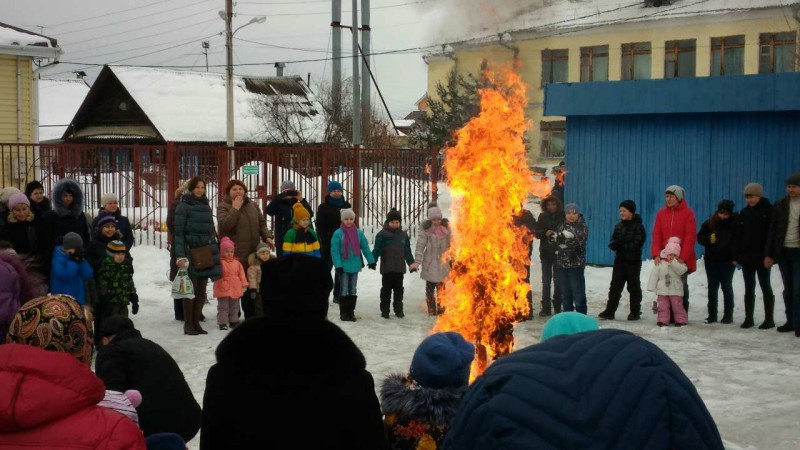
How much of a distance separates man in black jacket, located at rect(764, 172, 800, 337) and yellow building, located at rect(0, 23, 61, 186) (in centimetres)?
1981

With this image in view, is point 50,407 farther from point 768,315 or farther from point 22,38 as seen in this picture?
point 22,38

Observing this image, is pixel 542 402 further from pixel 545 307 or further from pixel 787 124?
pixel 787 124

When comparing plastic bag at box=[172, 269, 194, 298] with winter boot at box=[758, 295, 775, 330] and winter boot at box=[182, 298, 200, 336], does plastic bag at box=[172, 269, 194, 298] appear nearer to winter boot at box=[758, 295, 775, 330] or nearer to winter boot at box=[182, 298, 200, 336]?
winter boot at box=[182, 298, 200, 336]

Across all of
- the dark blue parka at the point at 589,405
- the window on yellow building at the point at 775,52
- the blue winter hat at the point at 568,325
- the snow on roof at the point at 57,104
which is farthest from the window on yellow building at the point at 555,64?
the dark blue parka at the point at 589,405

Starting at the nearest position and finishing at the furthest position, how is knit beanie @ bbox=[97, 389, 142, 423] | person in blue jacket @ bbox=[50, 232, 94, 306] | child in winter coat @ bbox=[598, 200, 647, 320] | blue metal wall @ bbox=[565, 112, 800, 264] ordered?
knit beanie @ bbox=[97, 389, 142, 423], person in blue jacket @ bbox=[50, 232, 94, 306], child in winter coat @ bbox=[598, 200, 647, 320], blue metal wall @ bbox=[565, 112, 800, 264]

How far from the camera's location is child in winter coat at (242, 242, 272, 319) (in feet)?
40.6

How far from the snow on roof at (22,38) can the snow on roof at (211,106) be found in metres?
16.2

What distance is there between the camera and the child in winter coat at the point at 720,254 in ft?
40.5

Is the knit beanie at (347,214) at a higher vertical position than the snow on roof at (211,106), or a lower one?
lower

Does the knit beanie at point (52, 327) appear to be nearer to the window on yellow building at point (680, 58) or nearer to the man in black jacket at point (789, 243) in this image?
the man in black jacket at point (789, 243)

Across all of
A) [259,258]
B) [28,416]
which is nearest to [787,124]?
[259,258]

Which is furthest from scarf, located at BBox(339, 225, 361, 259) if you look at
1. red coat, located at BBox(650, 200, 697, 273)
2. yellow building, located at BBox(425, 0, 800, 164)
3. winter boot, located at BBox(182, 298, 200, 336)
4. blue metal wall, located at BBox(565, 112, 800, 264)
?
yellow building, located at BBox(425, 0, 800, 164)

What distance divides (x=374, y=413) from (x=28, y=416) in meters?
1.19

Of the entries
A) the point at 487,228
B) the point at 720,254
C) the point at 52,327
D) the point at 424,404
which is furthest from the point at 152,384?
the point at 720,254
